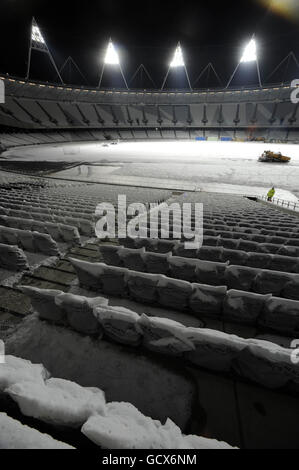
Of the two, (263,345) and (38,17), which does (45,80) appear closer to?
(38,17)

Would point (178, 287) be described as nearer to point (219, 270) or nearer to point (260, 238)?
point (219, 270)

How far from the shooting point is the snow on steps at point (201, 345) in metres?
1.79

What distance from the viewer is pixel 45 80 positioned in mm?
49000

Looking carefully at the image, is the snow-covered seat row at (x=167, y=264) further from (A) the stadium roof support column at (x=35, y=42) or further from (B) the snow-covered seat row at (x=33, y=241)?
(A) the stadium roof support column at (x=35, y=42)

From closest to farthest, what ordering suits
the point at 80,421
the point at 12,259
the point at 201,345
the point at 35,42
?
1. the point at 80,421
2. the point at 201,345
3. the point at 12,259
4. the point at 35,42

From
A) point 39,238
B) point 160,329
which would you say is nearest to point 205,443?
point 160,329

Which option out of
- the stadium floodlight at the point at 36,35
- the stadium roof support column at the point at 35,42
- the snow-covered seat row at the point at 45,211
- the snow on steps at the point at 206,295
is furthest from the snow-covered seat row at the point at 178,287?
the stadium floodlight at the point at 36,35

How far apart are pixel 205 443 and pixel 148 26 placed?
66.3m

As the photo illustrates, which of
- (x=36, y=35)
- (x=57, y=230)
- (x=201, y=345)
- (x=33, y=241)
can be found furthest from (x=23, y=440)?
(x=36, y=35)

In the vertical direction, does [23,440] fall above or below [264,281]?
below

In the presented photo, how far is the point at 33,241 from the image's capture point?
4445 millimetres

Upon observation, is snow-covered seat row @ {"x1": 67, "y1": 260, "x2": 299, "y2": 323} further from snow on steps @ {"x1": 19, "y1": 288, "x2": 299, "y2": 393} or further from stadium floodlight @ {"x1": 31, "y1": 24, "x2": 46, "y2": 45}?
stadium floodlight @ {"x1": 31, "y1": 24, "x2": 46, "y2": 45}

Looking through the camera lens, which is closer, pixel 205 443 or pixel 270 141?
pixel 205 443

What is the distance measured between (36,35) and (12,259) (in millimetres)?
65422
